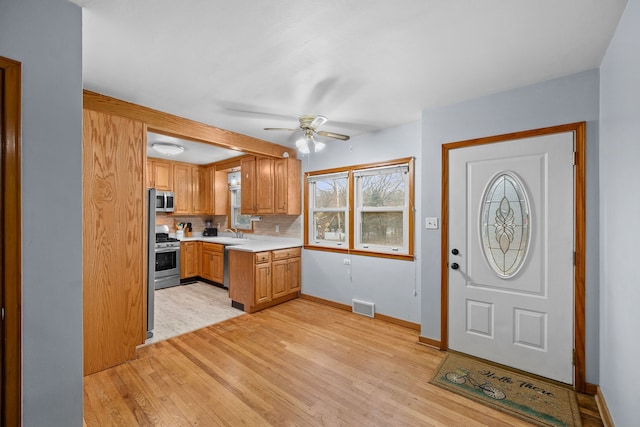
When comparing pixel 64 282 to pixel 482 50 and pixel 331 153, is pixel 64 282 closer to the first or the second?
pixel 482 50

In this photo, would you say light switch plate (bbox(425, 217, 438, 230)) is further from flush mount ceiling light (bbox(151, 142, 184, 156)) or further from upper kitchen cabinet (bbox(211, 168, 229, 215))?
upper kitchen cabinet (bbox(211, 168, 229, 215))

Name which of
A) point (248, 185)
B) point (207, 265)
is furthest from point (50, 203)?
point (207, 265)

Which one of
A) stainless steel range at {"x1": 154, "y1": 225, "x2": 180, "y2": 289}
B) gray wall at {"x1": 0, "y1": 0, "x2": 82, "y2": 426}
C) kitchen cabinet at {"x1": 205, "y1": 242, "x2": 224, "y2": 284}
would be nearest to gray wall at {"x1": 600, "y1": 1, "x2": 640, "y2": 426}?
gray wall at {"x1": 0, "y1": 0, "x2": 82, "y2": 426}

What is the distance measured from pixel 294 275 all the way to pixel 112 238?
2574 millimetres

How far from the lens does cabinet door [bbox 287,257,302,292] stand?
4.40 meters

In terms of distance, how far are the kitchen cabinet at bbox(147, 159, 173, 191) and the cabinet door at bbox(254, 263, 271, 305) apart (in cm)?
297

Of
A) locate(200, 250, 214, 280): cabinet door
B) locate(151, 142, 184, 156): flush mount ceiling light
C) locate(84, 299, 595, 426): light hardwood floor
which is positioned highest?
locate(151, 142, 184, 156): flush mount ceiling light

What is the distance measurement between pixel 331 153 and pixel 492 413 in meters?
3.42

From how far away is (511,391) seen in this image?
2.18 m

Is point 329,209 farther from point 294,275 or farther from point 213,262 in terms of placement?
point 213,262

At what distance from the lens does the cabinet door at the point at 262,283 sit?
3.87m

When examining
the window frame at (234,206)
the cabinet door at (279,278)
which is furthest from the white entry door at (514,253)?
the window frame at (234,206)

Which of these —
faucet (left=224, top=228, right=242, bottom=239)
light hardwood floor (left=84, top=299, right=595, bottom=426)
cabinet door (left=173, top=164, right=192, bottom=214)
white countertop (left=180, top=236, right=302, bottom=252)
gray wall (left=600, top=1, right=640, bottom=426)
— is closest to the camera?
gray wall (left=600, top=1, right=640, bottom=426)

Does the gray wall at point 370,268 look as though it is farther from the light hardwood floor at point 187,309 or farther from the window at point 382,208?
the light hardwood floor at point 187,309
